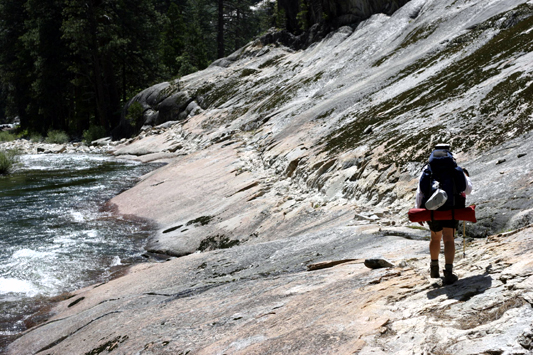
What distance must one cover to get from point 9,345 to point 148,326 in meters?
2.88

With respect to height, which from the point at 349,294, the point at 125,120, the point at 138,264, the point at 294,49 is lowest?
the point at 138,264

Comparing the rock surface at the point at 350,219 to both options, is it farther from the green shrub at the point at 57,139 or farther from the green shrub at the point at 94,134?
the green shrub at the point at 57,139

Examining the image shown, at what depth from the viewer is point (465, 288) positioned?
178 inches

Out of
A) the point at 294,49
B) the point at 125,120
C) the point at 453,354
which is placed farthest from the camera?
the point at 125,120

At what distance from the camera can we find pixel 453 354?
3.52m

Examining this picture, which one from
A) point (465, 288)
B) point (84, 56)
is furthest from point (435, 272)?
point (84, 56)

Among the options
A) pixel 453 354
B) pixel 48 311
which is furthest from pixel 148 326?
pixel 453 354

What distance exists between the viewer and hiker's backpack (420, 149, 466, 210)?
5016 mm

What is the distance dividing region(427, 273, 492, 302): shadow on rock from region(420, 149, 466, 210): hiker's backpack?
78 centimetres

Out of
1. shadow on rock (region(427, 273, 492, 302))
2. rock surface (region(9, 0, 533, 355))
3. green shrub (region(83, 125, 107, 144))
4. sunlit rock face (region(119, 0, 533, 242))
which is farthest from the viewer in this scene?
green shrub (region(83, 125, 107, 144))

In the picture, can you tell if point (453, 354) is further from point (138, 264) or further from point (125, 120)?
point (125, 120)

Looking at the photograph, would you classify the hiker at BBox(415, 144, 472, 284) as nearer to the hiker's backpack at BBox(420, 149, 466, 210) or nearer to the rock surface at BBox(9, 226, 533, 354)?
the hiker's backpack at BBox(420, 149, 466, 210)

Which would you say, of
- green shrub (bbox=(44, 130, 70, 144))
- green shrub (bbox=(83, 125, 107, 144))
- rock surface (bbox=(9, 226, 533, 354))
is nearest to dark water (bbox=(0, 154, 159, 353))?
rock surface (bbox=(9, 226, 533, 354))

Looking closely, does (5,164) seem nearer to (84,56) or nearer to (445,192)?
(84,56)
